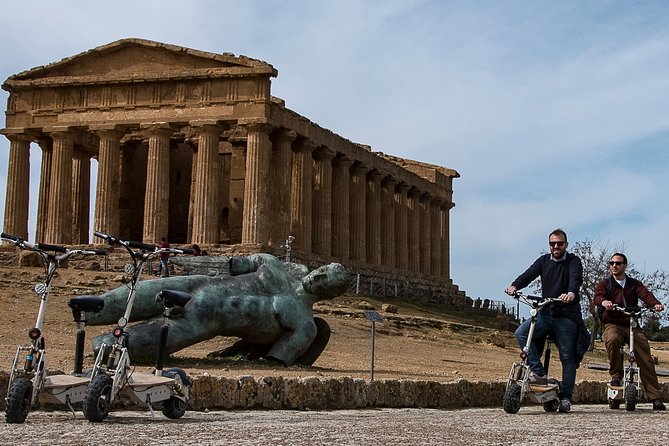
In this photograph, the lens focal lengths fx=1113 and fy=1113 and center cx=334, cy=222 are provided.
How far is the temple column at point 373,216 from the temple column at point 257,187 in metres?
14.4

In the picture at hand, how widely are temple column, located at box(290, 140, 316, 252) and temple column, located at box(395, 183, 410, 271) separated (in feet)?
49.5

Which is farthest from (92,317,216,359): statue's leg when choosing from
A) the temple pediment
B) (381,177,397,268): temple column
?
(381,177,397,268): temple column

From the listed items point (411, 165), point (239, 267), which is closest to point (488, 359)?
point (239, 267)

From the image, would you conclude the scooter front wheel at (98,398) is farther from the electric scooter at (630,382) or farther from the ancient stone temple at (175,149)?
the ancient stone temple at (175,149)

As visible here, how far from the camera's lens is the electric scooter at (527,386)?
1244cm

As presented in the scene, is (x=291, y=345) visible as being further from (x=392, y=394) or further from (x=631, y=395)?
(x=631, y=395)

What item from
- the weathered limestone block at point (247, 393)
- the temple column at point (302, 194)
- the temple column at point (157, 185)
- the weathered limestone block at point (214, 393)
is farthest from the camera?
the temple column at point (302, 194)

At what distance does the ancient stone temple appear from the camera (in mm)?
50812

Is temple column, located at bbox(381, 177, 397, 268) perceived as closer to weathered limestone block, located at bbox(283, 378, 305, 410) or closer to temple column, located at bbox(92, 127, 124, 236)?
temple column, located at bbox(92, 127, 124, 236)

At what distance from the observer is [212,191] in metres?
51.3

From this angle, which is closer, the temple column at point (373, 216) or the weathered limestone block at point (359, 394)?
the weathered limestone block at point (359, 394)

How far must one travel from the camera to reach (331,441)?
8438mm

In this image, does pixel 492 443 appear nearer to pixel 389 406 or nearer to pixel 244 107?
pixel 389 406

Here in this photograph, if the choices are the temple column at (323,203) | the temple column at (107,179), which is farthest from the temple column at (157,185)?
the temple column at (323,203)
